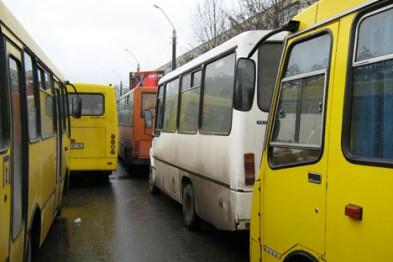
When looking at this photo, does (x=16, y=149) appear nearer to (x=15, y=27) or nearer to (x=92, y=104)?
(x=15, y=27)

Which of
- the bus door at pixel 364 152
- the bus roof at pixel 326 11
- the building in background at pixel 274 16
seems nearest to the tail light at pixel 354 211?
the bus door at pixel 364 152

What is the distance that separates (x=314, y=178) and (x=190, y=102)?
16.3ft

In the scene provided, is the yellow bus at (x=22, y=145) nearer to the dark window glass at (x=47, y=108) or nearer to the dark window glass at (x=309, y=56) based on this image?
the dark window glass at (x=47, y=108)

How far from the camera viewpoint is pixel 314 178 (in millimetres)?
3531

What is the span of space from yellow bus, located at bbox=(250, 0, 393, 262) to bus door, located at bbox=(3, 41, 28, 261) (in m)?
1.99

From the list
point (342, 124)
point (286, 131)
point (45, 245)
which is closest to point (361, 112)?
point (342, 124)

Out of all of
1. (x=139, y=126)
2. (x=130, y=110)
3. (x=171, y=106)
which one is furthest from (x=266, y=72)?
(x=130, y=110)

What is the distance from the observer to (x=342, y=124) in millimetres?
3277

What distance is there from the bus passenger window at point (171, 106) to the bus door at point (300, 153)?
207 inches

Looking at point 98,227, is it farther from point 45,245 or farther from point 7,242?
point 7,242

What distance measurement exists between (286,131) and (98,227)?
17.9 ft

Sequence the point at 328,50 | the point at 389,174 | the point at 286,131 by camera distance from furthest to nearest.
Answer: the point at 286,131 < the point at 328,50 < the point at 389,174

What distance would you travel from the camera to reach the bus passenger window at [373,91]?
2957mm

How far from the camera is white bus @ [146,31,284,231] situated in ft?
19.2
